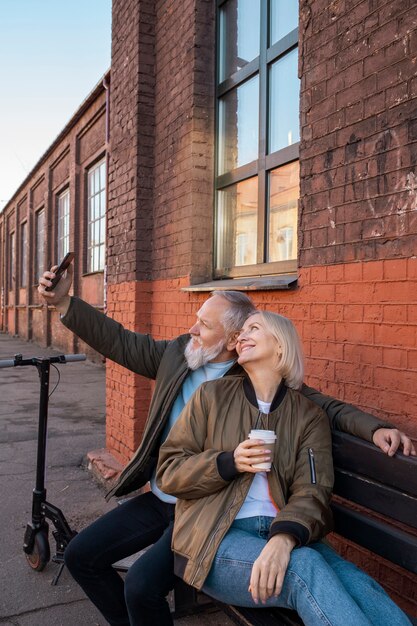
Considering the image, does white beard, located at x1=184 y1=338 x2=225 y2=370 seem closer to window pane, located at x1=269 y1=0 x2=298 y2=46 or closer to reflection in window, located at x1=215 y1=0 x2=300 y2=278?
reflection in window, located at x1=215 y1=0 x2=300 y2=278

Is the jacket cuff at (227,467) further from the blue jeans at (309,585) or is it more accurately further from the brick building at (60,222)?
the brick building at (60,222)

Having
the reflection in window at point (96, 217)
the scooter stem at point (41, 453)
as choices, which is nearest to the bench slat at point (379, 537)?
the scooter stem at point (41, 453)

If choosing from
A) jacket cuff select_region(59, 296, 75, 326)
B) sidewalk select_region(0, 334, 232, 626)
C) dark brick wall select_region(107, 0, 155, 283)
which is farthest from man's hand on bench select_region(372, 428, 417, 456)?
dark brick wall select_region(107, 0, 155, 283)

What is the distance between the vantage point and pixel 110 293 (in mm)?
5344

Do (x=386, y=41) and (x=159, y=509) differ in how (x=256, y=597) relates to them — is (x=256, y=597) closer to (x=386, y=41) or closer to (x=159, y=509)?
(x=159, y=509)

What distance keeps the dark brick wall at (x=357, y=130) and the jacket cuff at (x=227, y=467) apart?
44.1 inches

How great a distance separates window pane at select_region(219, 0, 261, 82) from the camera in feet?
13.4

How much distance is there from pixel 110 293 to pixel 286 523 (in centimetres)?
381

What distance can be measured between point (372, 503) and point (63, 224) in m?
17.0

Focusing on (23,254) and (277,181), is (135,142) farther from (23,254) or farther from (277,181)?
(23,254)

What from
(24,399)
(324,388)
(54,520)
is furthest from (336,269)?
(24,399)

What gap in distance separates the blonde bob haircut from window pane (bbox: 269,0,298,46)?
2.34 metres

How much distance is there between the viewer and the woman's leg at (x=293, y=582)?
5.27ft

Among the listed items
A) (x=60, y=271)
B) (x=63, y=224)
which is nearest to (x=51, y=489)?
(x=60, y=271)
